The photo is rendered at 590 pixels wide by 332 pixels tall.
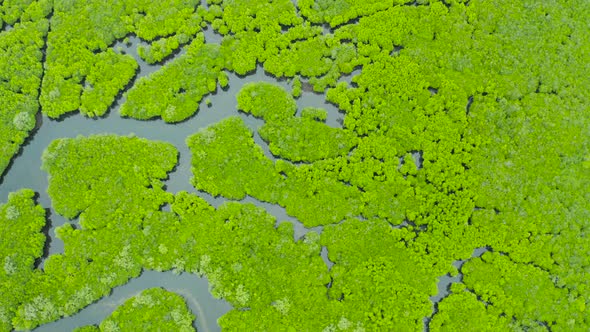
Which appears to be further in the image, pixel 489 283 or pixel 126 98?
pixel 126 98

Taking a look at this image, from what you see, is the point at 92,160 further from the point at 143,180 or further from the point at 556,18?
the point at 556,18

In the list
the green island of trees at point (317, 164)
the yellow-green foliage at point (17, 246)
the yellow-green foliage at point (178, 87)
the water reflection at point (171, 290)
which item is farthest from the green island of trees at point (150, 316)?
the yellow-green foliage at point (178, 87)

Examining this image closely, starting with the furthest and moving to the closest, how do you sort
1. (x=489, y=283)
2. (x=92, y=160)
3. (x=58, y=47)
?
1. (x=58, y=47)
2. (x=92, y=160)
3. (x=489, y=283)

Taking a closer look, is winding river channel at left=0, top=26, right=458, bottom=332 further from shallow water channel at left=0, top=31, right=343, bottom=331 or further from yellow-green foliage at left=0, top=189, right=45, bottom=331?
yellow-green foliage at left=0, top=189, right=45, bottom=331

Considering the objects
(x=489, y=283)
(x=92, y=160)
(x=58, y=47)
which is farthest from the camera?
(x=58, y=47)

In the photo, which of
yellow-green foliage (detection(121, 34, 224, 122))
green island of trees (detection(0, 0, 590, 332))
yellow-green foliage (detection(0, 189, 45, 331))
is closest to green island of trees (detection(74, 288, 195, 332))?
green island of trees (detection(0, 0, 590, 332))

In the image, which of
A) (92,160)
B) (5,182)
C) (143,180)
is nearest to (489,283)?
(143,180)
